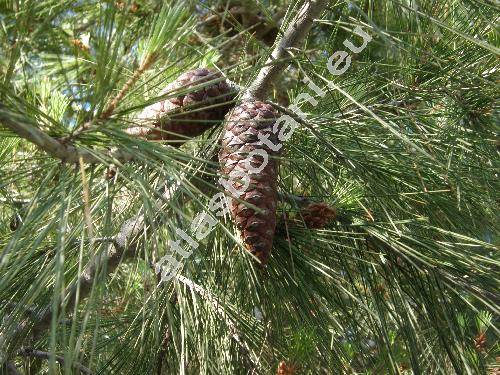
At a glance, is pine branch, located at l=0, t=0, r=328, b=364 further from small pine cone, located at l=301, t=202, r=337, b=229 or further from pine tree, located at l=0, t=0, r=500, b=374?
small pine cone, located at l=301, t=202, r=337, b=229

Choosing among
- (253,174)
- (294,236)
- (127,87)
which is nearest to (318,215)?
→ (294,236)

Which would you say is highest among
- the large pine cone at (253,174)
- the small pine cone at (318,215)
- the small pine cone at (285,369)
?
the large pine cone at (253,174)

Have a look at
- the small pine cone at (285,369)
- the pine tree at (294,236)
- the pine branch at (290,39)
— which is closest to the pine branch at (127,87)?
the pine tree at (294,236)

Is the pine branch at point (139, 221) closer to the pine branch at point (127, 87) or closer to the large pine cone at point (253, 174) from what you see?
the large pine cone at point (253, 174)

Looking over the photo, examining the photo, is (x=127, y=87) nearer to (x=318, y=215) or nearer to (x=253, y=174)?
(x=253, y=174)

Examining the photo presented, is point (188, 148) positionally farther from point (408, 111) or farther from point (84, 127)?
point (84, 127)

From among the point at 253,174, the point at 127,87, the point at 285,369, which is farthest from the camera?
the point at 285,369
